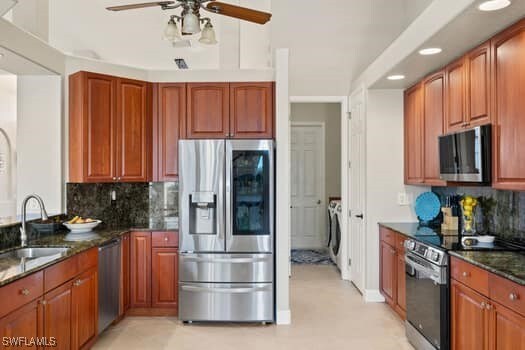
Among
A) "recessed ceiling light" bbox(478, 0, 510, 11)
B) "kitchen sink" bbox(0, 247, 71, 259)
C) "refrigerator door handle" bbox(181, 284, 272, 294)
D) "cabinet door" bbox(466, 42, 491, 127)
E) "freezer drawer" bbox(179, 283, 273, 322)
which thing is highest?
"recessed ceiling light" bbox(478, 0, 510, 11)

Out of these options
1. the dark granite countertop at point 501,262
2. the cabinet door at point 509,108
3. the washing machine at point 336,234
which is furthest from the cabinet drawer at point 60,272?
the washing machine at point 336,234

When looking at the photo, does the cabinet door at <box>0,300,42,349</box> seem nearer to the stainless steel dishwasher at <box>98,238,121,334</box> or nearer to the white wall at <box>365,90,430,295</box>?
the stainless steel dishwasher at <box>98,238,121,334</box>

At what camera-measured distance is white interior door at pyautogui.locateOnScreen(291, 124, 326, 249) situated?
7754 millimetres

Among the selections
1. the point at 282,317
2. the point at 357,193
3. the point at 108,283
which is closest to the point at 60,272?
the point at 108,283

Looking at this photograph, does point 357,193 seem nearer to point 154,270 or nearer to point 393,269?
point 393,269

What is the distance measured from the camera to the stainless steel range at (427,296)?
2.83 m

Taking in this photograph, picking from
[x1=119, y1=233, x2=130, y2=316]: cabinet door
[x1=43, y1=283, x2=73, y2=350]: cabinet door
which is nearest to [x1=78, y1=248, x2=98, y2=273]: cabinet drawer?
[x1=43, y1=283, x2=73, y2=350]: cabinet door

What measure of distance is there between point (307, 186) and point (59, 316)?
18.1 feet

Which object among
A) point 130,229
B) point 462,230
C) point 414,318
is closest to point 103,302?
point 130,229

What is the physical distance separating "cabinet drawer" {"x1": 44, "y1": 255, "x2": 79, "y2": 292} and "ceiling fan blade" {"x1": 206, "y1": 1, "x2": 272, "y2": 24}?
200 centimetres

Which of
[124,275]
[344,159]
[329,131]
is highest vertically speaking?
[329,131]

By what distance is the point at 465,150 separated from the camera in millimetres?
3070

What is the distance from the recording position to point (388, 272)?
4270 millimetres

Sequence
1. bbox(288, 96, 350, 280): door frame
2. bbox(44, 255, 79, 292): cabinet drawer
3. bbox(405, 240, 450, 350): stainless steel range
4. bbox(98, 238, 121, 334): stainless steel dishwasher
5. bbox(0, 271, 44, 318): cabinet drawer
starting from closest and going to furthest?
bbox(0, 271, 44, 318): cabinet drawer, bbox(44, 255, 79, 292): cabinet drawer, bbox(405, 240, 450, 350): stainless steel range, bbox(98, 238, 121, 334): stainless steel dishwasher, bbox(288, 96, 350, 280): door frame
